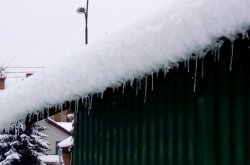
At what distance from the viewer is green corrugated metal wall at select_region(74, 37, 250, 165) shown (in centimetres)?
366

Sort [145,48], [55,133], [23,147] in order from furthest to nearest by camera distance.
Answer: [55,133] → [23,147] → [145,48]

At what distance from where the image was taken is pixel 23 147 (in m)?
23.4

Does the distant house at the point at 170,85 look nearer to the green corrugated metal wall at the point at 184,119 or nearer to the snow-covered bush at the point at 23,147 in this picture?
the green corrugated metal wall at the point at 184,119

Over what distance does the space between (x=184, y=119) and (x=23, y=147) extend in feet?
65.5

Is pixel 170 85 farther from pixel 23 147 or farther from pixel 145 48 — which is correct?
pixel 23 147

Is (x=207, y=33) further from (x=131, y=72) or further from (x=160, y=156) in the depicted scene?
(x=160, y=156)

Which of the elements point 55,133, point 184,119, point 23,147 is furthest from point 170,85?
point 55,133

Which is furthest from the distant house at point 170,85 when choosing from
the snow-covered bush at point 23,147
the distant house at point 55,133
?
the distant house at point 55,133

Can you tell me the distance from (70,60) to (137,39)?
1.37 meters

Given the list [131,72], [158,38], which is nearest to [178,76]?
[131,72]

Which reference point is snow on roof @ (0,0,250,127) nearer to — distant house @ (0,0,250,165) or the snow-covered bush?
distant house @ (0,0,250,165)

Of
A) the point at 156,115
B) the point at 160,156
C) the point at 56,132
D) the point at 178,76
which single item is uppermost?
the point at 178,76

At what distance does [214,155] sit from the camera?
3828 millimetres

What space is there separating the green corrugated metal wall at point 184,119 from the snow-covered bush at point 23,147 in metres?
18.3
